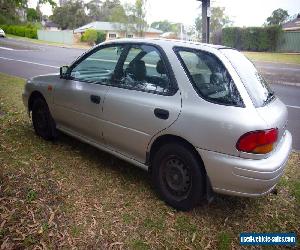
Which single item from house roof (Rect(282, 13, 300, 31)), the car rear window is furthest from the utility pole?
→ house roof (Rect(282, 13, 300, 31))

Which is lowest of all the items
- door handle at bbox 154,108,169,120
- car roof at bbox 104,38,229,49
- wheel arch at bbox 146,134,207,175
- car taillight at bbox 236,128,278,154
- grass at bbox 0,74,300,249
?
grass at bbox 0,74,300,249

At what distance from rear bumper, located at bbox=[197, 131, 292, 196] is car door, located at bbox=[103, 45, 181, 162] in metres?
0.62

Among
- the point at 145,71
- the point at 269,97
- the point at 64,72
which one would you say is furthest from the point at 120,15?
the point at 269,97

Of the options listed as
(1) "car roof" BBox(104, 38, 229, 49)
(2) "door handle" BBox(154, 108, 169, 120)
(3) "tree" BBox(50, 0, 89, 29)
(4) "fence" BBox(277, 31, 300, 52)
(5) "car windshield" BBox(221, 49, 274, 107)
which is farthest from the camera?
(3) "tree" BBox(50, 0, 89, 29)

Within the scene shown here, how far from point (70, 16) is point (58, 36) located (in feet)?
93.4

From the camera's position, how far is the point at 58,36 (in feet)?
163

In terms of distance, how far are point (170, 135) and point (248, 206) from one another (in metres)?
1.33

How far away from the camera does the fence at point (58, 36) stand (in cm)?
4850

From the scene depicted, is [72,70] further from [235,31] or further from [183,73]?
[235,31]

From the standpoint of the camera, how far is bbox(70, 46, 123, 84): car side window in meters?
4.42

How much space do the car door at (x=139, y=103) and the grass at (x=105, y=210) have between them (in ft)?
1.82

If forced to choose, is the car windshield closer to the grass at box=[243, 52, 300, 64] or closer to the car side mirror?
the car side mirror

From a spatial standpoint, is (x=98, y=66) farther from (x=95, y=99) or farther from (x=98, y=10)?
(x=98, y=10)

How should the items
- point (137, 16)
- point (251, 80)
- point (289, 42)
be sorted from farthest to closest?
point (137, 16) → point (289, 42) → point (251, 80)
